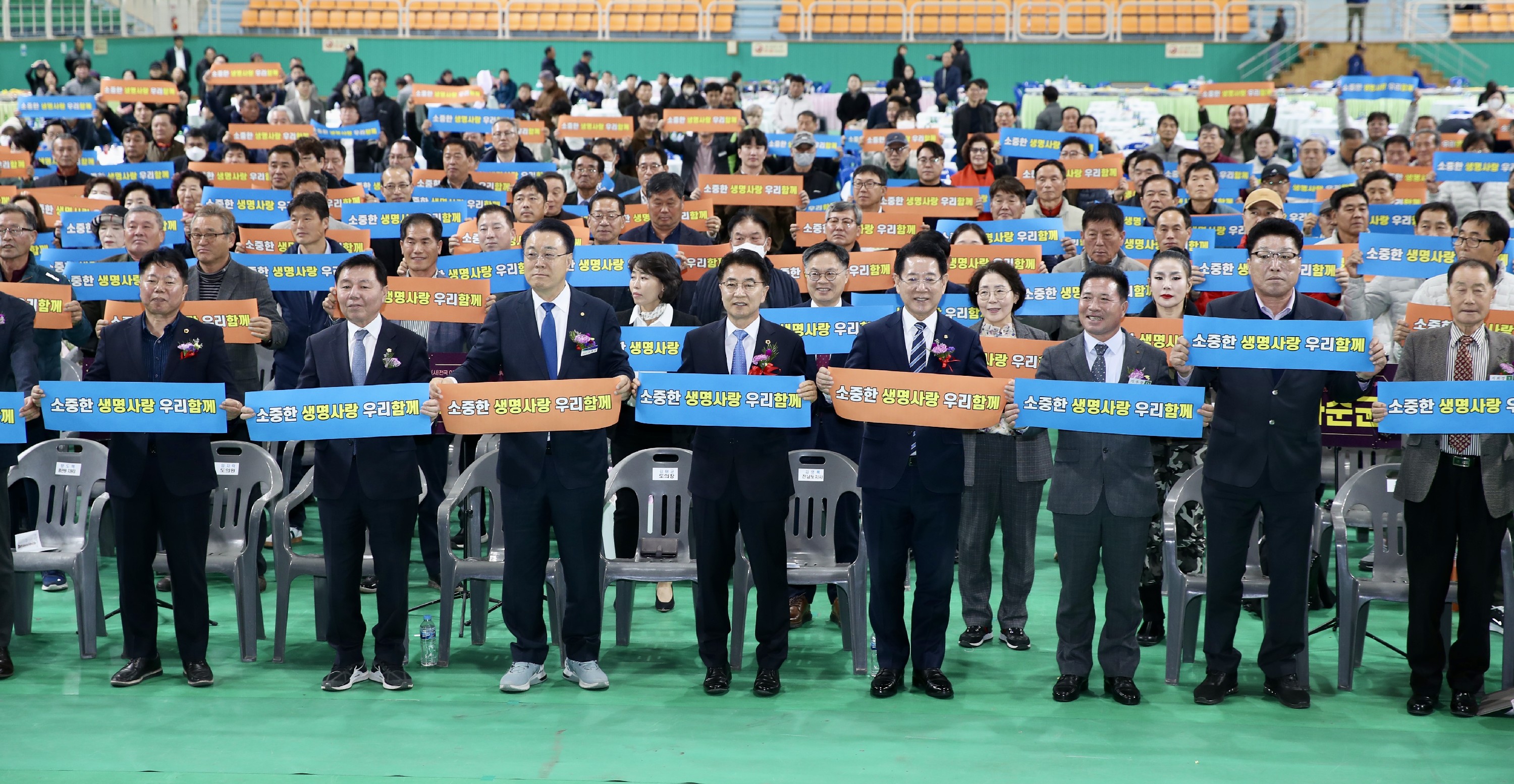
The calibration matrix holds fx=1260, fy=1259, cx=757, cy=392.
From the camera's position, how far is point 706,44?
2827 centimetres

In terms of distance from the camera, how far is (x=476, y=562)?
19.9 feet

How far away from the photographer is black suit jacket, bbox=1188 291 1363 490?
5406 millimetres

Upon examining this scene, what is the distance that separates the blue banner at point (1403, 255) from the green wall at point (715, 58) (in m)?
20.2

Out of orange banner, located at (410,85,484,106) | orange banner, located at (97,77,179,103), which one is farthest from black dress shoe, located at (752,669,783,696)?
orange banner, located at (97,77,179,103)

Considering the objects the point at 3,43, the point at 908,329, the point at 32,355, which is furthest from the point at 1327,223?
the point at 3,43

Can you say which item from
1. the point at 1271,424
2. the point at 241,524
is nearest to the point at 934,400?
the point at 1271,424

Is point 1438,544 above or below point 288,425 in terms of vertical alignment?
below

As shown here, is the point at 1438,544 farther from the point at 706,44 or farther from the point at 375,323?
the point at 706,44

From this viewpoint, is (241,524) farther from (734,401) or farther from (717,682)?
(734,401)

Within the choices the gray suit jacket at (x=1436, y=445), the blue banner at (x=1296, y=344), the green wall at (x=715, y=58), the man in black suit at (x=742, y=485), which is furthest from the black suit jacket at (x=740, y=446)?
the green wall at (x=715, y=58)

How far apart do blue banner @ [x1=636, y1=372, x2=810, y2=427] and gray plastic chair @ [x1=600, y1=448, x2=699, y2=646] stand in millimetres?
624

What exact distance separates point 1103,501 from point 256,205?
24.0 ft

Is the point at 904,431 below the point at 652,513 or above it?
above

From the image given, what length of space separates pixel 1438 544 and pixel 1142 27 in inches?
944
